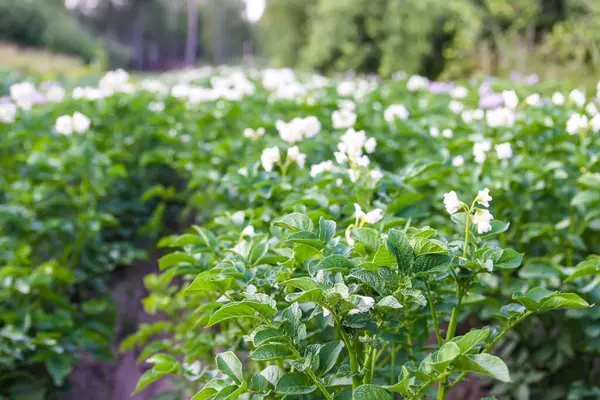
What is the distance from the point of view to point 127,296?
368 cm

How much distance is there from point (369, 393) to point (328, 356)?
148 millimetres

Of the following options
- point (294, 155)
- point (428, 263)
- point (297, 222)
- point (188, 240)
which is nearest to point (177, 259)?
point (188, 240)

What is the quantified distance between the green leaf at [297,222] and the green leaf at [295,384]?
0.32 meters

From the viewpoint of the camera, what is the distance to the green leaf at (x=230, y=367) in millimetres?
1159

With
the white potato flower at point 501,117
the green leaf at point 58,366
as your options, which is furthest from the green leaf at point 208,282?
the white potato flower at point 501,117

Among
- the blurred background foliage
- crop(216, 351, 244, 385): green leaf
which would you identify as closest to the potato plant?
crop(216, 351, 244, 385): green leaf

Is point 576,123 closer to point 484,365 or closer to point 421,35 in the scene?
point 484,365

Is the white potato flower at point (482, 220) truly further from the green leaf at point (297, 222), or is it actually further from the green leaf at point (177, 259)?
the green leaf at point (177, 259)

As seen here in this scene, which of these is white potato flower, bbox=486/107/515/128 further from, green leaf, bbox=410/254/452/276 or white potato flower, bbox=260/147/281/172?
green leaf, bbox=410/254/452/276

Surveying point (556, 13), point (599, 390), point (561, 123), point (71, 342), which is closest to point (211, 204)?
point (71, 342)

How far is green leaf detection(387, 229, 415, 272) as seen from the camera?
1141 mm

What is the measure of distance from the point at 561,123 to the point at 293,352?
2.08m

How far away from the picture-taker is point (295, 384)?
1.17m

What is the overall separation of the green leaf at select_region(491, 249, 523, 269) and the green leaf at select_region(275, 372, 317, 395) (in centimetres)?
46
